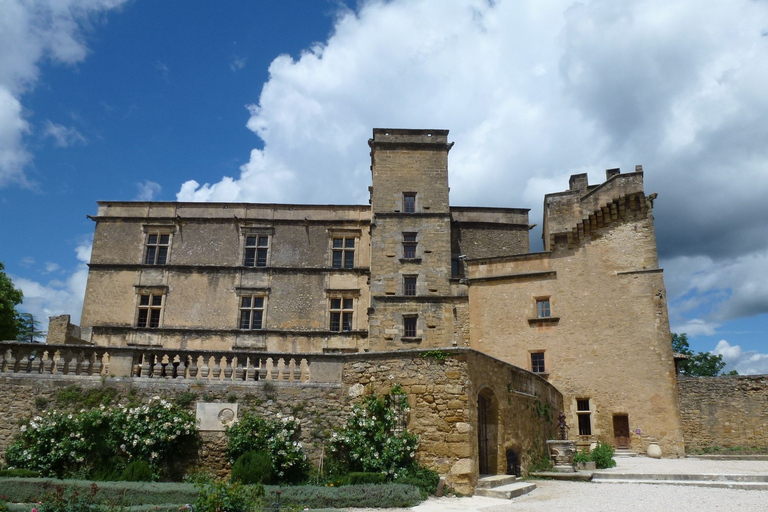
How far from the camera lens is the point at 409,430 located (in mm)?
11922

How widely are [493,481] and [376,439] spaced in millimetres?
2638

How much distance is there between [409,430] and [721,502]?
595 centimetres

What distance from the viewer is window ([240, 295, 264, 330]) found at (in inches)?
1065

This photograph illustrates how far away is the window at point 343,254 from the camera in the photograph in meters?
28.3

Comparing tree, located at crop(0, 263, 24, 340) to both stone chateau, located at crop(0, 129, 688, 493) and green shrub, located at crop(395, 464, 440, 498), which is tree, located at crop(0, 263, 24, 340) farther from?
green shrub, located at crop(395, 464, 440, 498)

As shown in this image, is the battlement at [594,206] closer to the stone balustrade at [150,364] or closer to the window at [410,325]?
the window at [410,325]

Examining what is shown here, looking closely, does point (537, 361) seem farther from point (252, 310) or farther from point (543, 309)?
point (252, 310)

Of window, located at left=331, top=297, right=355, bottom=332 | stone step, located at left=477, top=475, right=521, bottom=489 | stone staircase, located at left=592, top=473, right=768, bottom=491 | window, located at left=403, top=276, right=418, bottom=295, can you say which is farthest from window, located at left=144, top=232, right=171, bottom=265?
stone staircase, located at left=592, top=473, right=768, bottom=491

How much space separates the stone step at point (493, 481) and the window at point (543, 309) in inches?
436

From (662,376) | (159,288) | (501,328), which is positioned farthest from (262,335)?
(662,376)

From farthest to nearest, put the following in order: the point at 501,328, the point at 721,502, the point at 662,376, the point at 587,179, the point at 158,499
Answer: the point at 587,179, the point at 501,328, the point at 662,376, the point at 721,502, the point at 158,499

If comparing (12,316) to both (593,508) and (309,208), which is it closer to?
(309,208)

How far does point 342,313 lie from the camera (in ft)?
89.1

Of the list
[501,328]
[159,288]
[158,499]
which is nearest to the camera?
[158,499]
